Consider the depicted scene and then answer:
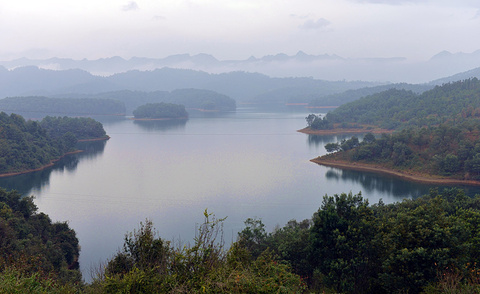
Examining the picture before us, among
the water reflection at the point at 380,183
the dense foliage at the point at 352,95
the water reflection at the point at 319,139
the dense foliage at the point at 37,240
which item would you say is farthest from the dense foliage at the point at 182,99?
the dense foliage at the point at 37,240

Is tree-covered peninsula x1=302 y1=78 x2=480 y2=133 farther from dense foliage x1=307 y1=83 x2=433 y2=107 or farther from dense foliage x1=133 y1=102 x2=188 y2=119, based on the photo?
dense foliage x1=133 y1=102 x2=188 y2=119

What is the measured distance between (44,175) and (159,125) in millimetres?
40377

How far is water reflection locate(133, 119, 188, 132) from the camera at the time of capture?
6869cm

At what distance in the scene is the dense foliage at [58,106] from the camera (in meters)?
82.3

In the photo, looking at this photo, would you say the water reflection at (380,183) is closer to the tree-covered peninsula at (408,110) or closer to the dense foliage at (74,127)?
the tree-covered peninsula at (408,110)

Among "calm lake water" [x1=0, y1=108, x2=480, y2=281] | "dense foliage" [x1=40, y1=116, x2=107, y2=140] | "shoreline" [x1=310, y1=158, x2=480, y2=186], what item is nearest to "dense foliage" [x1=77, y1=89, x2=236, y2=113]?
"dense foliage" [x1=40, y1=116, x2=107, y2=140]

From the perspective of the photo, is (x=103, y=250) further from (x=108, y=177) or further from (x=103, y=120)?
(x=103, y=120)

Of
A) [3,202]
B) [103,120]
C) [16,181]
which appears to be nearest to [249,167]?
[16,181]

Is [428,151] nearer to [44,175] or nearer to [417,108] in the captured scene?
[417,108]

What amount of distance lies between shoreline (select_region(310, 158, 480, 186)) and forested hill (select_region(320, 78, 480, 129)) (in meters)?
17.1

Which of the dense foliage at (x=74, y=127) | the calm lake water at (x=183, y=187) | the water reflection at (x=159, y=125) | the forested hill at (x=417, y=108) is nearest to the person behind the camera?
the calm lake water at (x=183, y=187)

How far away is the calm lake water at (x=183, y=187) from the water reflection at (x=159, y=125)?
18.4 m

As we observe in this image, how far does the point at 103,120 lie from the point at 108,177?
5506 centimetres

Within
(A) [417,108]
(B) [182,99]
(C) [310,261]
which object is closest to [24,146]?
(C) [310,261]
